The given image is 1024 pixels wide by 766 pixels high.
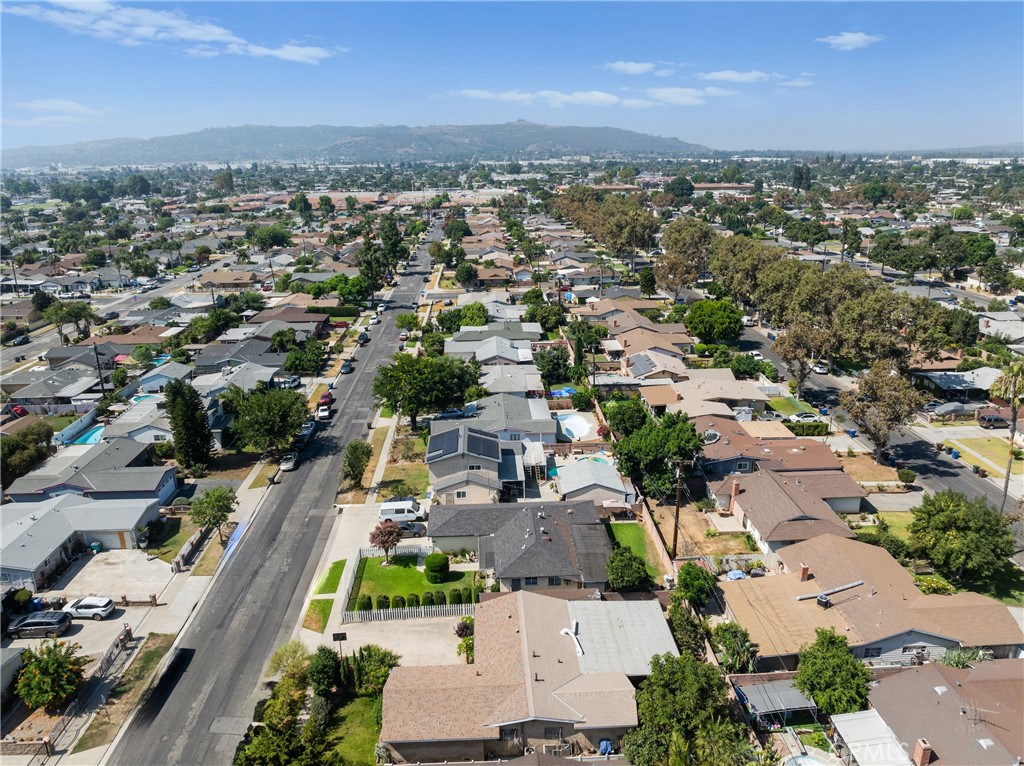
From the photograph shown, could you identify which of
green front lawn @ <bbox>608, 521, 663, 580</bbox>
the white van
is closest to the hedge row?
the white van

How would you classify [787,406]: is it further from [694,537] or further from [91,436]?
[91,436]

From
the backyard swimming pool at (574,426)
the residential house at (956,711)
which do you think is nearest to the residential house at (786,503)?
the residential house at (956,711)

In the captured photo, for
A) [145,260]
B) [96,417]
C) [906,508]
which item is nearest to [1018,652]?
[906,508]

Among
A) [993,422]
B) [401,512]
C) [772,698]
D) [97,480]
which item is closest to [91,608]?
[97,480]

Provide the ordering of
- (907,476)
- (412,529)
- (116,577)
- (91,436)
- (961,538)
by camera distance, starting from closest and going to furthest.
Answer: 1. (961,538)
2. (116,577)
3. (412,529)
4. (907,476)
5. (91,436)

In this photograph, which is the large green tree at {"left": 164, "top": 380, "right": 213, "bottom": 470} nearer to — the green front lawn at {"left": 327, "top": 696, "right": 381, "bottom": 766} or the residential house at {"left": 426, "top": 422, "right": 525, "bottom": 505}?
the residential house at {"left": 426, "top": 422, "right": 525, "bottom": 505}

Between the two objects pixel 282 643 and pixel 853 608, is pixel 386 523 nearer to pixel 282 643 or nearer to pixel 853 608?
pixel 282 643
